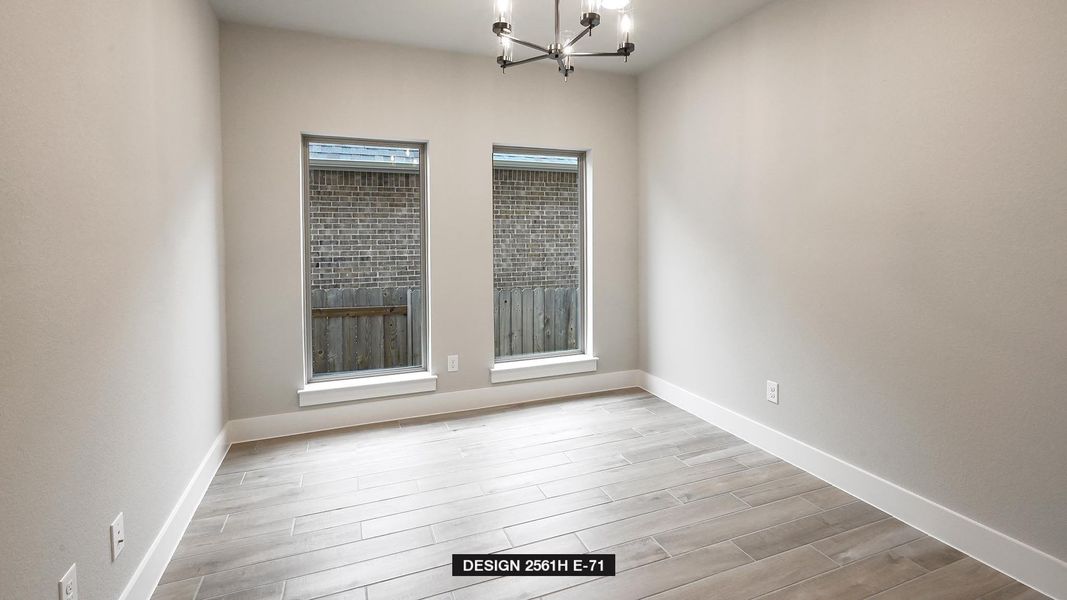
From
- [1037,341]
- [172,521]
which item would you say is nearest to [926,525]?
[1037,341]

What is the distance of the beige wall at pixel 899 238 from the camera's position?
5.95 ft

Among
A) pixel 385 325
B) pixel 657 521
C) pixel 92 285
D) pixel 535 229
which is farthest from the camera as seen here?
pixel 535 229

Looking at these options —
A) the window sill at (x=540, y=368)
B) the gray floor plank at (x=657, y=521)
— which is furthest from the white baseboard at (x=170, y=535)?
the window sill at (x=540, y=368)

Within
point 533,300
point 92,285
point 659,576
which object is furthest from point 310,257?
point 659,576

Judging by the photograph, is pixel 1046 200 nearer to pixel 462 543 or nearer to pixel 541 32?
pixel 462 543

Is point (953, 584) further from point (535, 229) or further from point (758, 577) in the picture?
point (535, 229)

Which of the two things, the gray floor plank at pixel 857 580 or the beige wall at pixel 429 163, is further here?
the beige wall at pixel 429 163

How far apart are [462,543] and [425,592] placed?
12.2 inches

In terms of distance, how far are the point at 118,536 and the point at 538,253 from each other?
3.13 meters

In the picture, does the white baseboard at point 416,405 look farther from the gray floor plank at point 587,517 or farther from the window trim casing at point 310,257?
the gray floor plank at point 587,517

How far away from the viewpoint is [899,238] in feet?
7.39

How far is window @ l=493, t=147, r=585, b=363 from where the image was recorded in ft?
13.3

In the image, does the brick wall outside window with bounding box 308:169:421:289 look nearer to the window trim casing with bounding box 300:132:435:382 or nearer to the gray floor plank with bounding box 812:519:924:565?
the window trim casing with bounding box 300:132:435:382

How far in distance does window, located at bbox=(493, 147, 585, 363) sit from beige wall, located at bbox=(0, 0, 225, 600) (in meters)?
2.14
